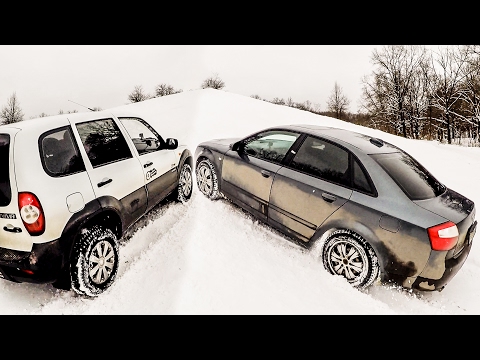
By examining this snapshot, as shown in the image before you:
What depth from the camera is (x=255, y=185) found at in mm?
3879

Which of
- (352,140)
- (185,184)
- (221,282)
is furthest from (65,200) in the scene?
(352,140)

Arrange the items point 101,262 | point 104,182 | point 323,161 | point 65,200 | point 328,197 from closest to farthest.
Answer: point 65,200 → point 101,262 → point 104,182 → point 328,197 → point 323,161

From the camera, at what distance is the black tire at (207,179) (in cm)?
462

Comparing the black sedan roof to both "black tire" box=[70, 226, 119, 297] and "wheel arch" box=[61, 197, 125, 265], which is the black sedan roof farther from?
"black tire" box=[70, 226, 119, 297]

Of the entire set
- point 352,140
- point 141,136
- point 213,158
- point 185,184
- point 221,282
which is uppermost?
point 352,140

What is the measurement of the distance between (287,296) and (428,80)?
144ft

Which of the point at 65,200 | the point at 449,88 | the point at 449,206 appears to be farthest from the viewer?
the point at 449,88

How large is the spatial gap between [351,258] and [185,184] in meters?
2.92

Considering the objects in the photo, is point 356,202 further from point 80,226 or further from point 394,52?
point 394,52

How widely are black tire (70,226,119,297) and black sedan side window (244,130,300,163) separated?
2.32 m

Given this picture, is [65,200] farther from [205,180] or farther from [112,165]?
[205,180]

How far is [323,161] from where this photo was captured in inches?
132

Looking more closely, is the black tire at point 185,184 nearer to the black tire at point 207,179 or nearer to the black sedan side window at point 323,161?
the black tire at point 207,179

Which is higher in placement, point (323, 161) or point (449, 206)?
point (323, 161)
